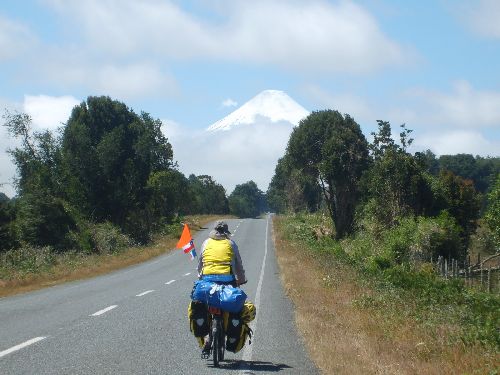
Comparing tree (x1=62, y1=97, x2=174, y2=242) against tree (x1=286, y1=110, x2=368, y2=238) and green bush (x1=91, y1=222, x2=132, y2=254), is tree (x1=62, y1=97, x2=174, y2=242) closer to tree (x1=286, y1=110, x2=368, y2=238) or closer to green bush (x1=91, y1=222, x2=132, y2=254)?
green bush (x1=91, y1=222, x2=132, y2=254)

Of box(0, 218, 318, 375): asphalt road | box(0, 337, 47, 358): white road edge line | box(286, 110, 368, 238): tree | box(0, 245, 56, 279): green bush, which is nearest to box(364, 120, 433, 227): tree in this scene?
box(286, 110, 368, 238): tree

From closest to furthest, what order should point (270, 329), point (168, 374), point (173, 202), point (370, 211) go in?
1. point (168, 374)
2. point (270, 329)
3. point (370, 211)
4. point (173, 202)

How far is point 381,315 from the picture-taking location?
12.7 metres

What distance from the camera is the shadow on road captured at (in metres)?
8.46

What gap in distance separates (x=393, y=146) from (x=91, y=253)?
25.3 m

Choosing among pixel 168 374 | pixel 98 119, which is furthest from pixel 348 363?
pixel 98 119

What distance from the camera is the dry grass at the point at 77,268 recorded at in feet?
83.0

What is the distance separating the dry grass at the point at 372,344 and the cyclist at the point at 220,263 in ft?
5.23

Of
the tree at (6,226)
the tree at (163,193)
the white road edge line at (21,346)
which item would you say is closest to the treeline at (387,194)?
the tree at (163,193)

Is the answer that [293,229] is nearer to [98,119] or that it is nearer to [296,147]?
[296,147]

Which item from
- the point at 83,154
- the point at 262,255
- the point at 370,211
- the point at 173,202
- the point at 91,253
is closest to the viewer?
the point at 262,255

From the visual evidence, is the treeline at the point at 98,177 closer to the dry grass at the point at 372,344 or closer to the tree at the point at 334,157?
the tree at the point at 334,157

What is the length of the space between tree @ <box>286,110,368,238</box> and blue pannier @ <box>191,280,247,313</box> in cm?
5108

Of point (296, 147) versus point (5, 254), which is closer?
point (5, 254)
